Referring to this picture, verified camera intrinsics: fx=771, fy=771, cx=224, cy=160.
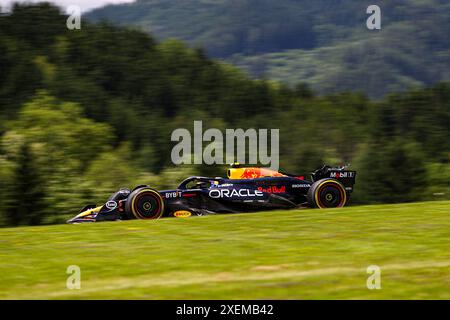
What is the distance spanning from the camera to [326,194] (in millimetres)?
18547

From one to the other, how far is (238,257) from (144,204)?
6.71m

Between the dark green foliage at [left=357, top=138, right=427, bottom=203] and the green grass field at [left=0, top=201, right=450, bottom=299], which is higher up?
the dark green foliage at [left=357, top=138, right=427, bottom=203]

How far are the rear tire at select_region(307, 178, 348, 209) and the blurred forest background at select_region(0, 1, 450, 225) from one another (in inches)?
979

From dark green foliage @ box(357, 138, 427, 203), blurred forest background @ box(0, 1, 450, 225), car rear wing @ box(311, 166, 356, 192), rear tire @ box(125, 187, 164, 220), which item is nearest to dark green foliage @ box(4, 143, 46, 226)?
blurred forest background @ box(0, 1, 450, 225)

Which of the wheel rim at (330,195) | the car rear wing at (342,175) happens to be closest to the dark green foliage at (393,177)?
the car rear wing at (342,175)

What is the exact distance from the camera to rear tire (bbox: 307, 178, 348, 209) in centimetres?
1842

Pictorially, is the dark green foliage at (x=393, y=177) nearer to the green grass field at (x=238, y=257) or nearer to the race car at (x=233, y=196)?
the race car at (x=233, y=196)

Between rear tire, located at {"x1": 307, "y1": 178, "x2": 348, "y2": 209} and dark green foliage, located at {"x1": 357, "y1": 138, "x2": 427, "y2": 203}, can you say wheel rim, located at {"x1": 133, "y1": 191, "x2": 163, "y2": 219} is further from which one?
dark green foliage, located at {"x1": 357, "y1": 138, "x2": 427, "y2": 203}

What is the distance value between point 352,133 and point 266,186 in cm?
7049

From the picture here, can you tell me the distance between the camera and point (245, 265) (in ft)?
34.6
